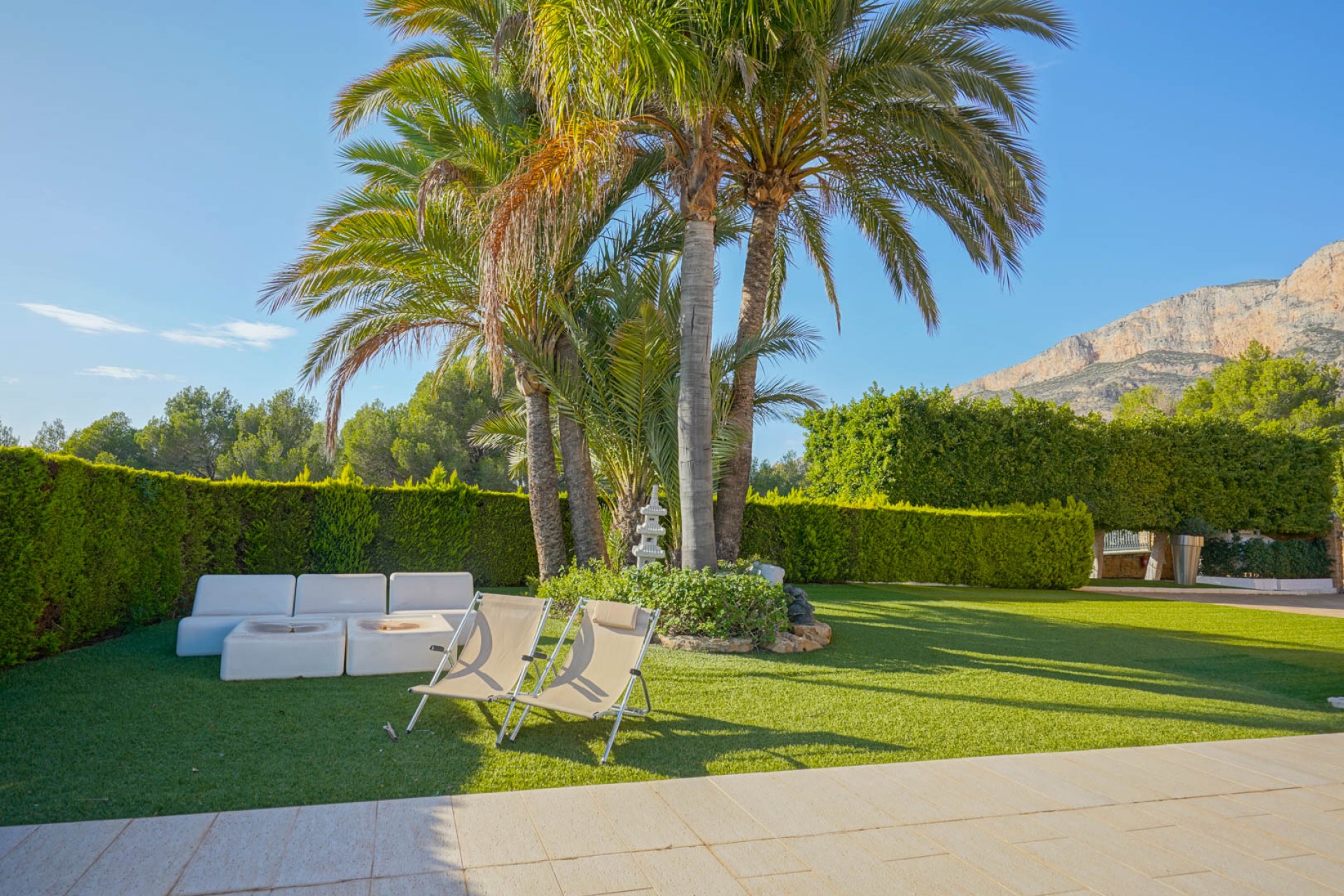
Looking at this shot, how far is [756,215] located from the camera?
34.2 ft

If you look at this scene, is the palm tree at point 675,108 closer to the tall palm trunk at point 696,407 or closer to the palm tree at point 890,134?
the tall palm trunk at point 696,407

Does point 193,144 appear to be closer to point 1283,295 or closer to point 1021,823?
point 1021,823

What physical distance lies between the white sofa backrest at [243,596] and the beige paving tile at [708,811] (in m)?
5.50

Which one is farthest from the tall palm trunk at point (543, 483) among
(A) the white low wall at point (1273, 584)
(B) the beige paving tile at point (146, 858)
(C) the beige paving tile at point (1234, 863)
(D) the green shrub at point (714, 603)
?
(A) the white low wall at point (1273, 584)

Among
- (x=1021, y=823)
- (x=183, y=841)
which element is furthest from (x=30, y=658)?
(x=1021, y=823)

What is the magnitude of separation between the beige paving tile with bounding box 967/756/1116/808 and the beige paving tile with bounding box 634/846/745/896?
7.14ft

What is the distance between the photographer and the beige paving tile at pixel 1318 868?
3342 mm

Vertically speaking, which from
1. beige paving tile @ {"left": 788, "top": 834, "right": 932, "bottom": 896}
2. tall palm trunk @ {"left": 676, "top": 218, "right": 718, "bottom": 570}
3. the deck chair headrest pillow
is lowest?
beige paving tile @ {"left": 788, "top": 834, "right": 932, "bottom": 896}

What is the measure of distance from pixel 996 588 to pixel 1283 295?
59.7 meters

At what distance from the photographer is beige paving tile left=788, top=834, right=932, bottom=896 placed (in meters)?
3.12

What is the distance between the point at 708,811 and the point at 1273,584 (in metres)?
25.0

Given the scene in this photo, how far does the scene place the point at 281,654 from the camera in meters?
6.42

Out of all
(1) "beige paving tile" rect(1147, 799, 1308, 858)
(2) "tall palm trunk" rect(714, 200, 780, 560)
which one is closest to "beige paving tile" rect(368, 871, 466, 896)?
(1) "beige paving tile" rect(1147, 799, 1308, 858)

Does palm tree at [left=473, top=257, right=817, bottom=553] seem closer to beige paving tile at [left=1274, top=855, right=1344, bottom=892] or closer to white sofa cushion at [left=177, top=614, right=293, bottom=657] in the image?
white sofa cushion at [left=177, top=614, right=293, bottom=657]
